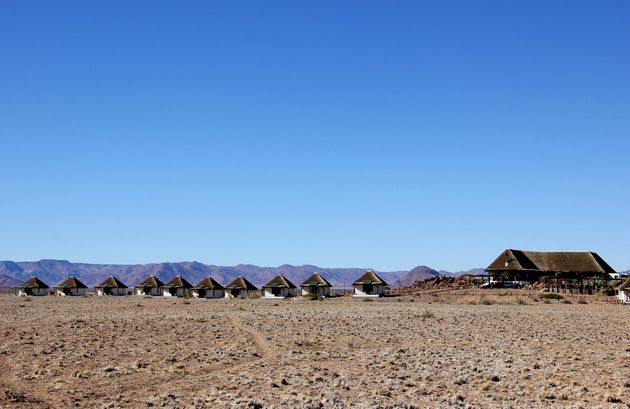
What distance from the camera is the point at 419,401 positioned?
14.7m

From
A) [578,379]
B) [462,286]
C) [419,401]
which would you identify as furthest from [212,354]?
[462,286]

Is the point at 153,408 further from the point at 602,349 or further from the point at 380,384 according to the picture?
the point at 602,349

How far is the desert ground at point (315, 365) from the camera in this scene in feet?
49.5

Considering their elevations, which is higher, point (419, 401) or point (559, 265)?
point (559, 265)

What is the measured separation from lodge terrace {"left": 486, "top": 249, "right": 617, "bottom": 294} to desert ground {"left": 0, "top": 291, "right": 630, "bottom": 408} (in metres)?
51.7

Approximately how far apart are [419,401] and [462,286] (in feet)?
234

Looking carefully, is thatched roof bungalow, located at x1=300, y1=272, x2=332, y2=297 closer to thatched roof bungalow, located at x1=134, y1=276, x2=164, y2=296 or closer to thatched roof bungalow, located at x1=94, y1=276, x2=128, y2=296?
thatched roof bungalow, located at x1=134, y1=276, x2=164, y2=296

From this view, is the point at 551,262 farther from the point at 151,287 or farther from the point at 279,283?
the point at 151,287

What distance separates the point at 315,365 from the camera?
2023 centimetres

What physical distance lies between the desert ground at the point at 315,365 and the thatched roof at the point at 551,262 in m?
52.4

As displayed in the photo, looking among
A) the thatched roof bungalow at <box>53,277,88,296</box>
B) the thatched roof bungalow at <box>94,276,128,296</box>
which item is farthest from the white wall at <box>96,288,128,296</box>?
the thatched roof bungalow at <box>53,277,88,296</box>

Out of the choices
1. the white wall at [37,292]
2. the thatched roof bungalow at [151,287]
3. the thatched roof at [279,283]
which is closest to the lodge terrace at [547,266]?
the thatched roof at [279,283]

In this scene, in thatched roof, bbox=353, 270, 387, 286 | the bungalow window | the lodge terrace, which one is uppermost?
the lodge terrace

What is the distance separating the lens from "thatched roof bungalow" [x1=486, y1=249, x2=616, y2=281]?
3342 inches
